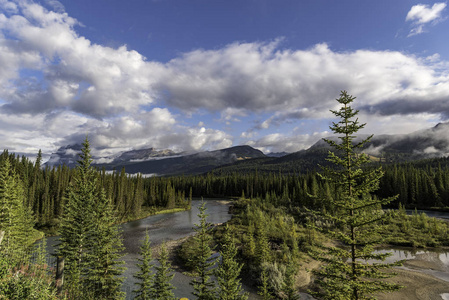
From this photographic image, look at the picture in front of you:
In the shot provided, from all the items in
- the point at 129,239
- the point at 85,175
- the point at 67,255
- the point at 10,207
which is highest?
the point at 85,175

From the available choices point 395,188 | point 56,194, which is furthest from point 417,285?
point 395,188

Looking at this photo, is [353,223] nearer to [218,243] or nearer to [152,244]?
[218,243]

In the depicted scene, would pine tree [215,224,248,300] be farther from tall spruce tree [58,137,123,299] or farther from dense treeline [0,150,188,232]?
dense treeline [0,150,188,232]

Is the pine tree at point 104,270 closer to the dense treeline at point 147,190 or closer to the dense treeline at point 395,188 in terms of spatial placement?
the dense treeline at point 147,190

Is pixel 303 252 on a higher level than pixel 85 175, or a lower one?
lower

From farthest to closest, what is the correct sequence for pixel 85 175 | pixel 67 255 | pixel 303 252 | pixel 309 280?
pixel 303 252, pixel 85 175, pixel 309 280, pixel 67 255

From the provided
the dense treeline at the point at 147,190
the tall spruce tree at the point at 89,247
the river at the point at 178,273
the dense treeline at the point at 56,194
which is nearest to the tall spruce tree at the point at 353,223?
the river at the point at 178,273

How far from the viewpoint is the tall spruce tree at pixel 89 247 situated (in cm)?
1931

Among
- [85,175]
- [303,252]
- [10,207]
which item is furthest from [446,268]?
[10,207]

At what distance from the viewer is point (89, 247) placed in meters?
26.9

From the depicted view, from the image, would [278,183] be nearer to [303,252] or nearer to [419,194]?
[419,194]

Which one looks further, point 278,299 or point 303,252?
point 303,252

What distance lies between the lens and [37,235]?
173 feet

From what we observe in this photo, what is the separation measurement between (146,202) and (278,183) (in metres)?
75.3
